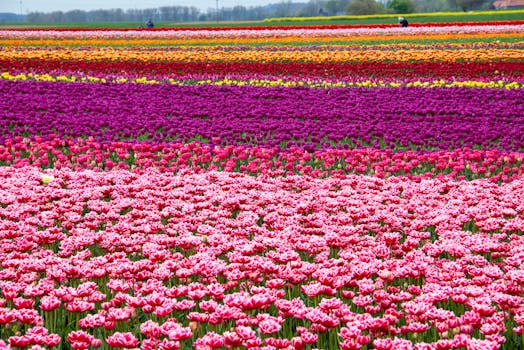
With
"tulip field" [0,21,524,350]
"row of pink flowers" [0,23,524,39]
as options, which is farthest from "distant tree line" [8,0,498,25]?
"tulip field" [0,21,524,350]

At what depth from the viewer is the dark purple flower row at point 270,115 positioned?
1251 centimetres

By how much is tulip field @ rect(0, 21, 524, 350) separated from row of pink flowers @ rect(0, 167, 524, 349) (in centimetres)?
2

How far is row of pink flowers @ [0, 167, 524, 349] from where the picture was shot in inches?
161

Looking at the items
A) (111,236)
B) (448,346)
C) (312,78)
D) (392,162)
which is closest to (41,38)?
(312,78)

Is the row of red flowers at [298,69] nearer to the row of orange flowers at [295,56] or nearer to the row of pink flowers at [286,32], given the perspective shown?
the row of orange flowers at [295,56]

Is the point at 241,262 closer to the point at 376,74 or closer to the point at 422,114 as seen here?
the point at 422,114

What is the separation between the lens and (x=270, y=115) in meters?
14.9

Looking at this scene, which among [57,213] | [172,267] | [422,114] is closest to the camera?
[172,267]

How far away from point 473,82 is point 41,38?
104ft

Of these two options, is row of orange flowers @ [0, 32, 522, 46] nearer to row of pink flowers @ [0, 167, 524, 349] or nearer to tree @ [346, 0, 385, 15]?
row of pink flowers @ [0, 167, 524, 349]

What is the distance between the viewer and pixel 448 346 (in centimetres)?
365

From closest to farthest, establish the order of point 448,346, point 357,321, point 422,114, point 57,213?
1. point 448,346
2. point 357,321
3. point 57,213
4. point 422,114

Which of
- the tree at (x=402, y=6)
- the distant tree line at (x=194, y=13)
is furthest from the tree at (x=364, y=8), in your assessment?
the distant tree line at (x=194, y=13)

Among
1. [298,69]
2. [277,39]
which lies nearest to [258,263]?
[298,69]
